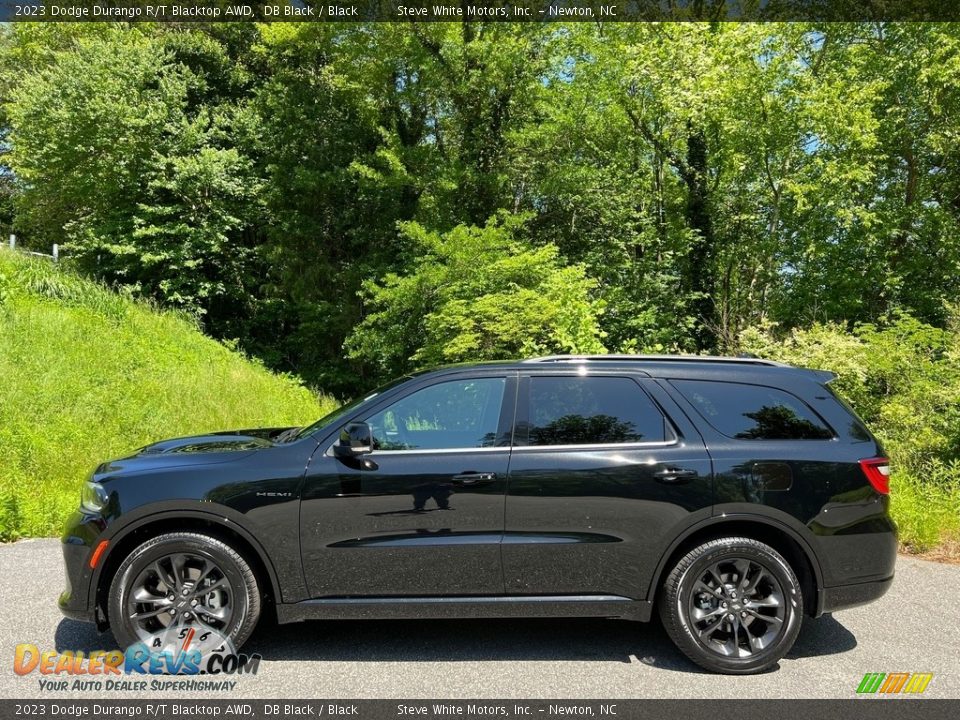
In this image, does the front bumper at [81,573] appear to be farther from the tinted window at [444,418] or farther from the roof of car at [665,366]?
the roof of car at [665,366]

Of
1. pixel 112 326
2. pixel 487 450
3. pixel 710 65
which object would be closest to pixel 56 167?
pixel 112 326

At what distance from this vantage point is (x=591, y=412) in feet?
14.6

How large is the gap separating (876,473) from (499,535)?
224 cm

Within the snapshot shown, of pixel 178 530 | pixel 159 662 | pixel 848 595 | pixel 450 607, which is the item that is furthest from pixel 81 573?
pixel 848 595

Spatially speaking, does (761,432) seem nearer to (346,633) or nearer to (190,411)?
(346,633)

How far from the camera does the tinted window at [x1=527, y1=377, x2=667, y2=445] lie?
438cm

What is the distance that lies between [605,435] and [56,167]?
2054cm

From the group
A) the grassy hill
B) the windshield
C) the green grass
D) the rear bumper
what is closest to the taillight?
the rear bumper

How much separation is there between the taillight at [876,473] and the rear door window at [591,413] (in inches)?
45.2

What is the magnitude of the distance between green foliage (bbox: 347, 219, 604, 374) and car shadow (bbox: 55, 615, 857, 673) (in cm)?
817

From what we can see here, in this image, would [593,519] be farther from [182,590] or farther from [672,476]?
[182,590]

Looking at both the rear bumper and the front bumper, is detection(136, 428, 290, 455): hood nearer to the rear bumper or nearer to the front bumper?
the front bumper

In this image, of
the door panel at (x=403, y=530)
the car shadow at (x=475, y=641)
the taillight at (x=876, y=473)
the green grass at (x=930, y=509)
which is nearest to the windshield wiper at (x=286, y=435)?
the door panel at (x=403, y=530)

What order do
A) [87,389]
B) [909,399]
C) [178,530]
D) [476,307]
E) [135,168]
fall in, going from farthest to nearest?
[135,168], [476,307], [87,389], [909,399], [178,530]
